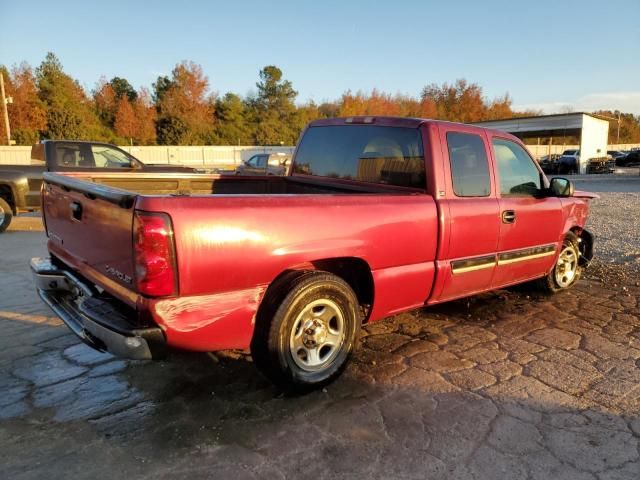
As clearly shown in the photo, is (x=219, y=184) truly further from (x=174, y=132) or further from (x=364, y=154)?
(x=174, y=132)

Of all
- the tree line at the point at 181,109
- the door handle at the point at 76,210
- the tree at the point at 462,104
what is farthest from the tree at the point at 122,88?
the door handle at the point at 76,210

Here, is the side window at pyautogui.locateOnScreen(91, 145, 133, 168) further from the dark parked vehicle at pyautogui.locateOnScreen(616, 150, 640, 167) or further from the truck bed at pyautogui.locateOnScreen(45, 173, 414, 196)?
the dark parked vehicle at pyautogui.locateOnScreen(616, 150, 640, 167)

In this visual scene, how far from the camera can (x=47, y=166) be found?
977cm

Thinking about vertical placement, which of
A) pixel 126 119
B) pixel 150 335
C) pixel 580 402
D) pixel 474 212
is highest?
pixel 126 119

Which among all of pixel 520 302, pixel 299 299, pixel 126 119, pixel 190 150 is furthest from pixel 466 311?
pixel 126 119

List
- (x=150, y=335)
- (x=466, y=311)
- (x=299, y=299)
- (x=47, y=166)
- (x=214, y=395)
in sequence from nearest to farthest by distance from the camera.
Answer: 1. (x=150, y=335)
2. (x=299, y=299)
3. (x=214, y=395)
4. (x=466, y=311)
5. (x=47, y=166)

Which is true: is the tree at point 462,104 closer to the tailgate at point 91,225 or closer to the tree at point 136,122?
the tree at point 136,122

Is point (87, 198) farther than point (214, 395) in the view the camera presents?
No

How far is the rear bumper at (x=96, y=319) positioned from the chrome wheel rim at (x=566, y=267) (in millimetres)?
4642

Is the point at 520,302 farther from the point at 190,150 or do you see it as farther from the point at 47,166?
the point at 190,150

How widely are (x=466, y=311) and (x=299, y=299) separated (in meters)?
2.62

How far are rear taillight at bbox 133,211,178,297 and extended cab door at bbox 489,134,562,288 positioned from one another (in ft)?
9.78

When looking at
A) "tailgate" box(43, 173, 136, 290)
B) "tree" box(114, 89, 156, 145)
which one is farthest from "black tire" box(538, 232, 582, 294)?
"tree" box(114, 89, 156, 145)

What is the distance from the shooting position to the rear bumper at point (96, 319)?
253cm
